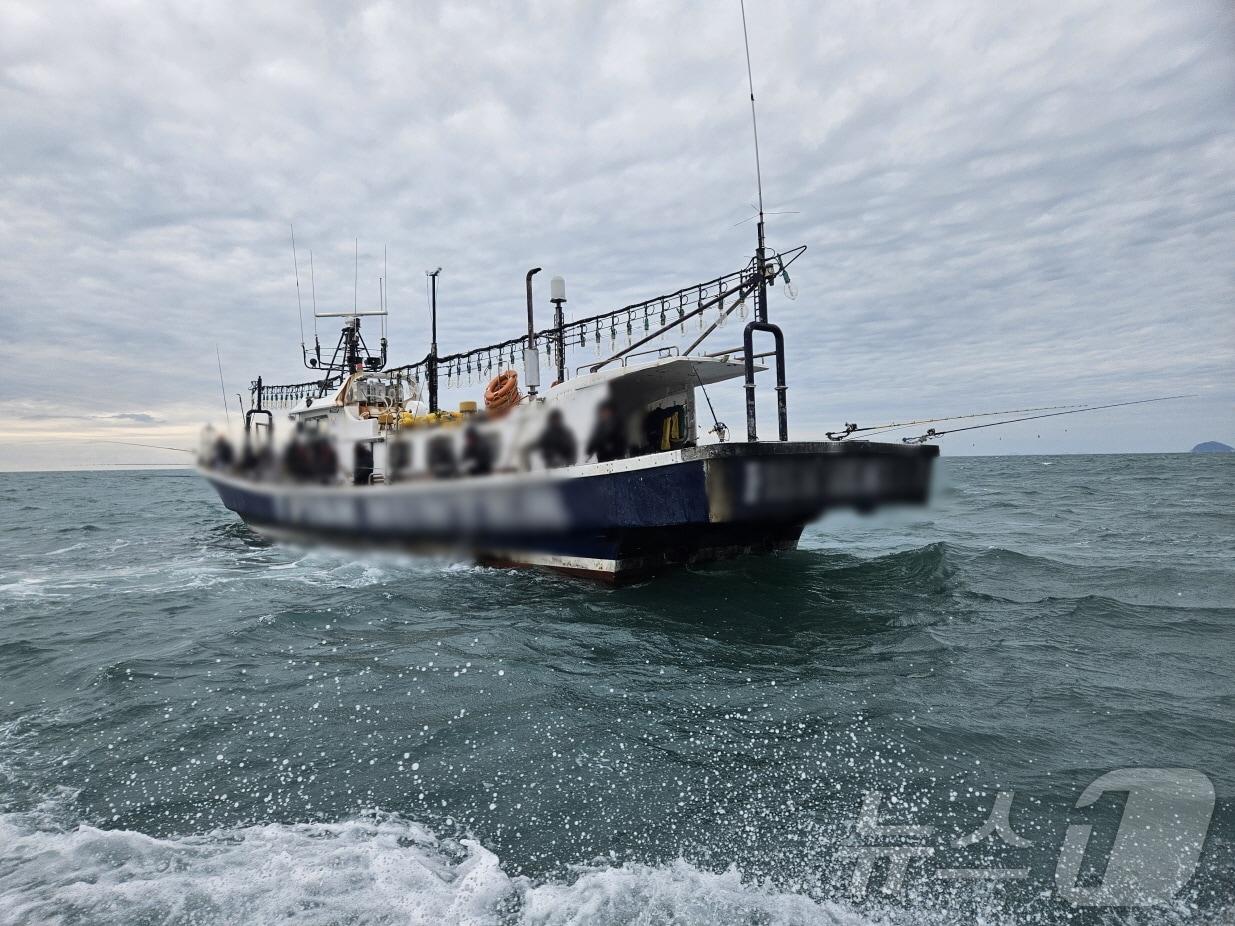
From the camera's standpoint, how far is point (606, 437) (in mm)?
10445

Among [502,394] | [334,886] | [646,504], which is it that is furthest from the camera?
[502,394]

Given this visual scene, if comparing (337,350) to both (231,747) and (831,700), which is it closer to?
(231,747)

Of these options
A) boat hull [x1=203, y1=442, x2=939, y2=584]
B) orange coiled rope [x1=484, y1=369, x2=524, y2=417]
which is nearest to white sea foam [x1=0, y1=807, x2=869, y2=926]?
boat hull [x1=203, y1=442, x2=939, y2=584]

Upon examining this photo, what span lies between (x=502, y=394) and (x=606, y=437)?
3.49 meters

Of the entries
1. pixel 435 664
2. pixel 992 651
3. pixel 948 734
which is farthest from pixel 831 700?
pixel 435 664

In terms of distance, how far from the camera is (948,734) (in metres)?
4.80

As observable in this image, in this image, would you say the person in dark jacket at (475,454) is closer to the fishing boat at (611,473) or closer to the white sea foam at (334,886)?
the fishing boat at (611,473)

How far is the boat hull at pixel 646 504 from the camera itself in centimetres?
895

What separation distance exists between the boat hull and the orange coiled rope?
2.31 m

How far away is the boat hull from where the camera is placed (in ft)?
29.4

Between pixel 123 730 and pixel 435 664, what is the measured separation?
2486 millimetres

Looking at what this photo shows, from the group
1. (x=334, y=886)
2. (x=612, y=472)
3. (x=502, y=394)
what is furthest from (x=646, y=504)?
(x=334, y=886)

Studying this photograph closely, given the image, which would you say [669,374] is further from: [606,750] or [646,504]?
[606,750]

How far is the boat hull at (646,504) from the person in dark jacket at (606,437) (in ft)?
1.69
